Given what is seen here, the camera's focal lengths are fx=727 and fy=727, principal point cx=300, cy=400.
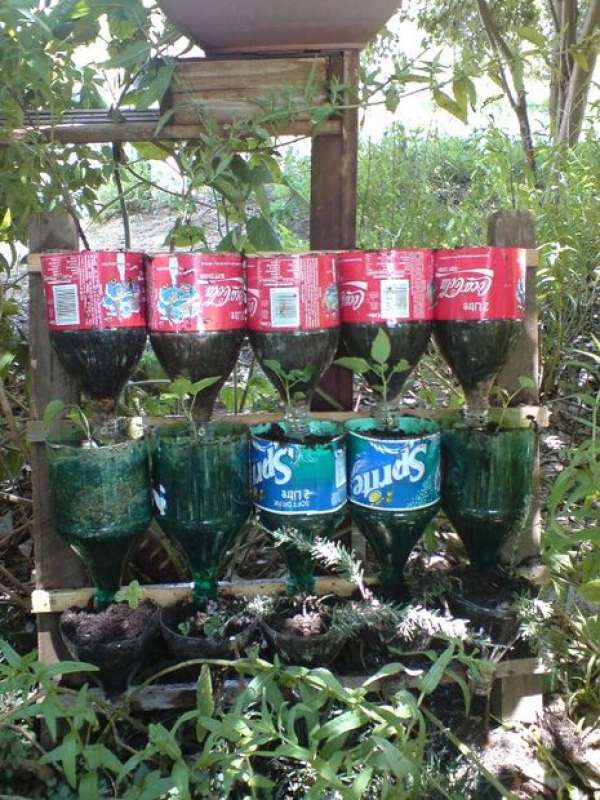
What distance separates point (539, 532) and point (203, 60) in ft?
3.36

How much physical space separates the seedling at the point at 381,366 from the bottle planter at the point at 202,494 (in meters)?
0.22

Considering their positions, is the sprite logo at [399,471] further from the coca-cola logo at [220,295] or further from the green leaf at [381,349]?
the coca-cola logo at [220,295]

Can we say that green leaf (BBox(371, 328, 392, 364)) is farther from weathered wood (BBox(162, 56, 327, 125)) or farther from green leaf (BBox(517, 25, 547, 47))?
green leaf (BBox(517, 25, 547, 47))

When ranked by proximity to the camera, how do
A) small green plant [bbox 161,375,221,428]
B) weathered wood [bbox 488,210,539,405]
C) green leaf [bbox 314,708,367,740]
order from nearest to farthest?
green leaf [bbox 314,708,367,740], small green plant [bbox 161,375,221,428], weathered wood [bbox 488,210,539,405]

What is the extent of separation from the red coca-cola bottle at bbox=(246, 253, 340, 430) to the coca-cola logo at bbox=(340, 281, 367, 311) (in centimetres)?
2

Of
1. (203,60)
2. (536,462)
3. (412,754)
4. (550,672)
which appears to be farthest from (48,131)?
(550,672)

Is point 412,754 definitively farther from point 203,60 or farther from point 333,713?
point 203,60

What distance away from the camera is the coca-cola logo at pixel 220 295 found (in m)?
1.11

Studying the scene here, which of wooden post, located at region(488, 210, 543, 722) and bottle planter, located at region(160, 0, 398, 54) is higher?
bottle planter, located at region(160, 0, 398, 54)

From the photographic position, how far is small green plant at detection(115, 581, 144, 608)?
1107 millimetres

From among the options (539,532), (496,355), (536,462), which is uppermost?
(496,355)

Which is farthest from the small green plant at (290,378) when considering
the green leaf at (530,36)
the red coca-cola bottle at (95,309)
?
the green leaf at (530,36)

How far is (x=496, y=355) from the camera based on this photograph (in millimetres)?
1190

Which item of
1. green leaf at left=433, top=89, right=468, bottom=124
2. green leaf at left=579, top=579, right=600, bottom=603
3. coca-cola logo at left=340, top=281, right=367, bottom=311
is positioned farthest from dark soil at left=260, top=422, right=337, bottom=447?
green leaf at left=433, top=89, right=468, bottom=124
